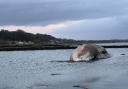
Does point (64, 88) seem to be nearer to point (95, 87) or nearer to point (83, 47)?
point (95, 87)

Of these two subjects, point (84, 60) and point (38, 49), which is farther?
point (38, 49)

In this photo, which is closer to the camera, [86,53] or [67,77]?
[67,77]

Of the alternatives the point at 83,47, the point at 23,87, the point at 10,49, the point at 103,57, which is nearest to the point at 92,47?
the point at 83,47

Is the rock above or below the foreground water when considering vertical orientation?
above

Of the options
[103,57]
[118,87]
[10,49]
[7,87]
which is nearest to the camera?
[118,87]

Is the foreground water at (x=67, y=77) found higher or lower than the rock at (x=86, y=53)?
lower

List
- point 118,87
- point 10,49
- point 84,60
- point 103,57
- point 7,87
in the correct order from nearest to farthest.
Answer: point 118,87
point 7,87
point 84,60
point 103,57
point 10,49

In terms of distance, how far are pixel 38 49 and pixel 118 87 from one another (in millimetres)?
148810

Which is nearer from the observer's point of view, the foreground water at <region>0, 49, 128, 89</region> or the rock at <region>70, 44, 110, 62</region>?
the foreground water at <region>0, 49, 128, 89</region>

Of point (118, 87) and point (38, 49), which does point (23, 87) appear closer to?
point (118, 87)

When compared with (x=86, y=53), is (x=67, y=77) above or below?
below

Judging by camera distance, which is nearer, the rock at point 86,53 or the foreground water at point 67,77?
the foreground water at point 67,77

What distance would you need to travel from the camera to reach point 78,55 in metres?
71.8

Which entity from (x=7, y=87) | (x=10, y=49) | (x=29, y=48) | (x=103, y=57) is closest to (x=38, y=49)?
(x=29, y=48)
